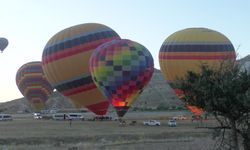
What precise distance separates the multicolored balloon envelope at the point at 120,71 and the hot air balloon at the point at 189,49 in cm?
414

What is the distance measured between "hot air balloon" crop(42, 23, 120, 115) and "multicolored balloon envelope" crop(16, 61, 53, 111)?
23745 mm

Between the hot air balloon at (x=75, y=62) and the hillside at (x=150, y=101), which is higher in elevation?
the hot air balloon at (x=75, y=62)

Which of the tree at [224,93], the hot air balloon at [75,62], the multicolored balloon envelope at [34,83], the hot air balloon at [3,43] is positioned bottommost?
the multicolored balloon envelope at [34,83]

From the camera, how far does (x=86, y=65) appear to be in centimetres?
6109

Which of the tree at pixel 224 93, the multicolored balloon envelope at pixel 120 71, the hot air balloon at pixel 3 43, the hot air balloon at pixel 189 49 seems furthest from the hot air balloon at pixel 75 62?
the tree at pixel 224 93

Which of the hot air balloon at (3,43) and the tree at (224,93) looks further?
the hot air balloon at (3,43)

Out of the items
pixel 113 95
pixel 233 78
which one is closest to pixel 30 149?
pixel 233 78

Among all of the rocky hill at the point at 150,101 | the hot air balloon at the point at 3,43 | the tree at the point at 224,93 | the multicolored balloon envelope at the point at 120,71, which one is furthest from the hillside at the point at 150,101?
the tree at the point at 224,93

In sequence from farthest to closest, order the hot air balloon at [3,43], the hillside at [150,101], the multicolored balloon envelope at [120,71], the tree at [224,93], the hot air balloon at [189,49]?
the hillside at [150,101] → the hot air balloon at [3,43] → the hot air balloon at [189,49] → the multicolored balloon envelope at [120,71] → the tree at [224,93]

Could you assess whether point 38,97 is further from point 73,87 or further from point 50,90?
point 73,87

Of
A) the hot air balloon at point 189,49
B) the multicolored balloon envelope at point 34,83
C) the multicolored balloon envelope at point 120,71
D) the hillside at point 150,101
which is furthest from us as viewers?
the hillside at point 150,101

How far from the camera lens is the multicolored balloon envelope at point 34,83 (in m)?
86.7

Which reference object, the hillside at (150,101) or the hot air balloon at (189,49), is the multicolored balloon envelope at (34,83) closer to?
the hot air balloon at (189,49)

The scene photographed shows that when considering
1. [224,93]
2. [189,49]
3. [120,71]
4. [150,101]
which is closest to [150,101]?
[150,101]
